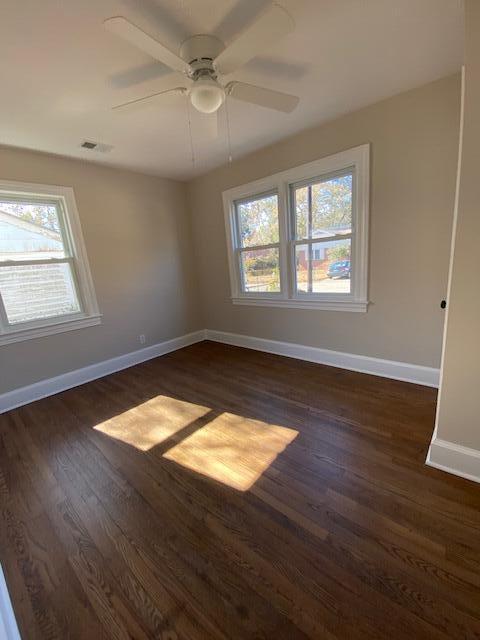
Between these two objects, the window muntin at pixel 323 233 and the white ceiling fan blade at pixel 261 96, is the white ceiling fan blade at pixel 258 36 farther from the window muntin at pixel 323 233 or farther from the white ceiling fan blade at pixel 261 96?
the window muntin at pixel 323 233

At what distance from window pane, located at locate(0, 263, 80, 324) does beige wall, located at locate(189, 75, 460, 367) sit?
8.69 feet

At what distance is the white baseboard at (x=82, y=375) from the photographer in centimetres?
279

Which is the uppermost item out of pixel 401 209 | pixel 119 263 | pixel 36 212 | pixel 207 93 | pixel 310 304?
pixel 207 93

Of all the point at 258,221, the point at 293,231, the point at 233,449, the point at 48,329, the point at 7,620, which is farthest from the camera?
the point at 258,221

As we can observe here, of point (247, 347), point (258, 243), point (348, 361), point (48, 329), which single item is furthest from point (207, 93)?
point (247, 347)

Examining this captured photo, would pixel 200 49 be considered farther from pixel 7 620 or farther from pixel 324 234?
pixel 7 620

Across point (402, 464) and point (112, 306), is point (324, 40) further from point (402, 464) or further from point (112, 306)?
point (112, 306)

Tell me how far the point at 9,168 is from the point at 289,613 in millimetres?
3893

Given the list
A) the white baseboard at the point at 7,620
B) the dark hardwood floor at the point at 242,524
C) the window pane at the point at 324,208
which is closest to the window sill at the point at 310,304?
the window pane at the point at 324,208

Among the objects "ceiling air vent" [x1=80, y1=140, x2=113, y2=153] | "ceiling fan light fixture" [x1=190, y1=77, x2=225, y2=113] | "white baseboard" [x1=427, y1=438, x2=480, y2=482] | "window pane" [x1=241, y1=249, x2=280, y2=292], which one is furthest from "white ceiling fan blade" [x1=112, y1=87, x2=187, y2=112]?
"white baseboard" [x1=427, y1=438, x2=480, y2=482]

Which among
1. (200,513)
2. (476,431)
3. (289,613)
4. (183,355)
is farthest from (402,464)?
(183,355)

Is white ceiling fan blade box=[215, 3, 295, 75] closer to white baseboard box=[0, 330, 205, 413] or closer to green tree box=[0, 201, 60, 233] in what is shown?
green tree box=[0, 201, 60, 233]

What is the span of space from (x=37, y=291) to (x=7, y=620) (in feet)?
8.98

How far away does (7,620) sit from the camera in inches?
40.8
